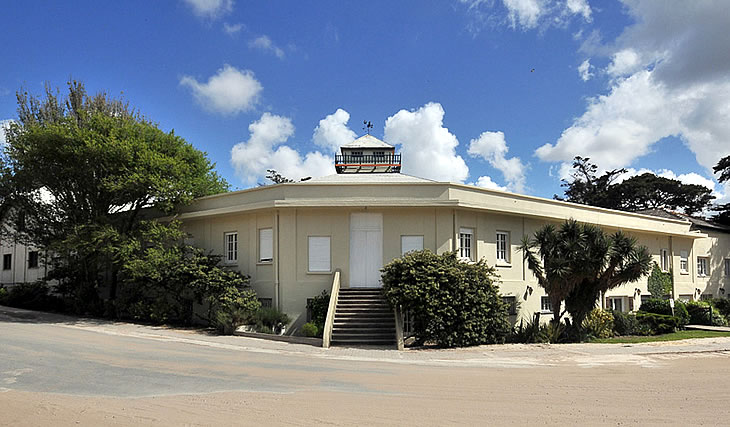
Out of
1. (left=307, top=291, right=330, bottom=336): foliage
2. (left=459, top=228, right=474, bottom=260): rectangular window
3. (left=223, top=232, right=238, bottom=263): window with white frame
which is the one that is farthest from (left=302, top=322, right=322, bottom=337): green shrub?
(left=459, top=228, right=474, bottom=260): rectangular window

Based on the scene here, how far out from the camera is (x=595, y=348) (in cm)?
1706

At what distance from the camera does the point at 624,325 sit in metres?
21.9

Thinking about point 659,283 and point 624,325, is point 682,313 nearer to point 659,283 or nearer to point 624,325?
point 659,283

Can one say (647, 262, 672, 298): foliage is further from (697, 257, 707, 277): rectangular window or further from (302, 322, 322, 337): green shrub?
(302, 322, 322, 337): green shrub

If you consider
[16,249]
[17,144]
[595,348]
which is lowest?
[595,348]

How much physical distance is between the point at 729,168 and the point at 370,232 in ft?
108

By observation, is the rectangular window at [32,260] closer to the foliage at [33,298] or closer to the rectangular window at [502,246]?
the foliage at [33,298]

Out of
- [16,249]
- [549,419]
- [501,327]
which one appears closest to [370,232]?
[501,327]

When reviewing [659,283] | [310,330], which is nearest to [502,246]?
[310,330]

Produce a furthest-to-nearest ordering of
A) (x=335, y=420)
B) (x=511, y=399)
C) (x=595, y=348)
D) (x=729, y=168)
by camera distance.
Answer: (x=729, y=168)
(x=595, y=348)
(x=511, y=399)
(x=335, y=420)

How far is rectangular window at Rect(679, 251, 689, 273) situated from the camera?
3030cm

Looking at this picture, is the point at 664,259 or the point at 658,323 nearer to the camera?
the point at 658,323

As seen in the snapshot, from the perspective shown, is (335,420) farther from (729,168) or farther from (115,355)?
(729,168)

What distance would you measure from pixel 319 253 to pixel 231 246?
444 cm
